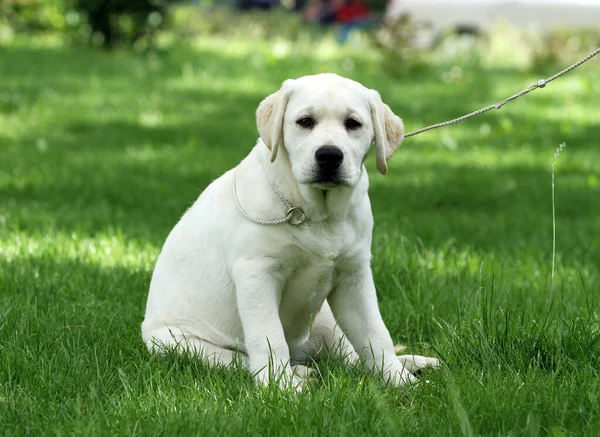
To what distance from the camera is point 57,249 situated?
17.0 ft

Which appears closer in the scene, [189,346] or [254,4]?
[189,346]

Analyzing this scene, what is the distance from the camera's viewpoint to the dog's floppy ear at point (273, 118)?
3.40m

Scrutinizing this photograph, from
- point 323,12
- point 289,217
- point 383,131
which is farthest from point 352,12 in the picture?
point 289,217

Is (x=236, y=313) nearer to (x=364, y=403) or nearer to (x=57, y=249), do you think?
(x=364, y=403)

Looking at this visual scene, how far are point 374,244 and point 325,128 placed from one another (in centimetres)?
187

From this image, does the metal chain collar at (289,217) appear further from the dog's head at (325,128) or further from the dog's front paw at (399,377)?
the dog's front paw at (399,377)

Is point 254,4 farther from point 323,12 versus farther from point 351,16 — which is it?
point 351,16

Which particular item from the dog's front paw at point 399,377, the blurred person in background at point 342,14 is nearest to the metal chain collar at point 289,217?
the dog's front paw at point 399,377

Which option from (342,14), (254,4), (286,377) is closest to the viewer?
(286,377)

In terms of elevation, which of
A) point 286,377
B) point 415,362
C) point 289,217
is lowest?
point 415,362

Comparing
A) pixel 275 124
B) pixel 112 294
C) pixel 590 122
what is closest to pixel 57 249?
pixel 112 294

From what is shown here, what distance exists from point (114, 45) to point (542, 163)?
312 inches

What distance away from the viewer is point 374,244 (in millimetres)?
5133

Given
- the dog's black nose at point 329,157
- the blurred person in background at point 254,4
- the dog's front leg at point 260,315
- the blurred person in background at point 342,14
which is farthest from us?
the blurred person in background at point 254,4
